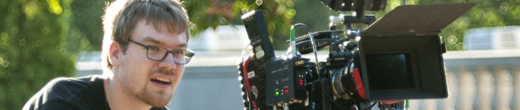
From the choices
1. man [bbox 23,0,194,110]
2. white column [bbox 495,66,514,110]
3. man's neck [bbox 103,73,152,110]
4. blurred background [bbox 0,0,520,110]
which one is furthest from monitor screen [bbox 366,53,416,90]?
white column [bbox 495,66,514,110]

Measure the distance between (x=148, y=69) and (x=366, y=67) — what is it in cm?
95

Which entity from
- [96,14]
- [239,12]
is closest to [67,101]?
[239,12]

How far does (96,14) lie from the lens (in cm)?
1210

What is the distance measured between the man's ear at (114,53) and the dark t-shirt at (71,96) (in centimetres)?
13

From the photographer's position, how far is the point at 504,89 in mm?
6648

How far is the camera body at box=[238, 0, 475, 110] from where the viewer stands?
2.74 m

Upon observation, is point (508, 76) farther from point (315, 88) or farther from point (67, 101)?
point (67, 101)

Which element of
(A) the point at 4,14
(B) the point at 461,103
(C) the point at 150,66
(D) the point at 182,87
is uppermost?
(A) the point at 4,14

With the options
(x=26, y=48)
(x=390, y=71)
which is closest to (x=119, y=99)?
(x=390, y=71)

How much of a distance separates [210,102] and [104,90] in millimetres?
3654

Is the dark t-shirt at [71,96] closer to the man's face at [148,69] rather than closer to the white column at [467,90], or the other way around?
the man's face at [148,69]

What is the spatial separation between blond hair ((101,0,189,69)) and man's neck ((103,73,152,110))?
0.11 metres

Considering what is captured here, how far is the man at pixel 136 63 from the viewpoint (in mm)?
2525

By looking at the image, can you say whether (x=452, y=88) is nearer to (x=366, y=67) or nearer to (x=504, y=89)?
(x=504, y=89)
